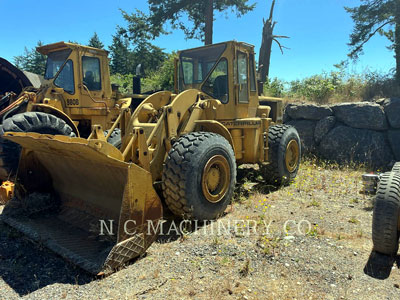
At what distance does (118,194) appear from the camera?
3.93m

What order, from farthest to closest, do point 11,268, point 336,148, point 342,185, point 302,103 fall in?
point 302,103, point 336,148, point 342,185, point 11,268

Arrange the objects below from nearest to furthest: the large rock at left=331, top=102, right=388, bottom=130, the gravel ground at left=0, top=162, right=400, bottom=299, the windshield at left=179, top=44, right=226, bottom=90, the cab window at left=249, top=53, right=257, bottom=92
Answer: the gravel ground at left=0, top=162, right=400, bottom=299
the windshield at left=179, top=44, right=226, bottom=90
the cab window at left=249, top=53, right=257, bottom=92
the large rock at left=331, top=102, right=388, bottom=130

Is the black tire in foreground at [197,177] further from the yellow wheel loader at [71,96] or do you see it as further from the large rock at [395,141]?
the large rock at [395,141]

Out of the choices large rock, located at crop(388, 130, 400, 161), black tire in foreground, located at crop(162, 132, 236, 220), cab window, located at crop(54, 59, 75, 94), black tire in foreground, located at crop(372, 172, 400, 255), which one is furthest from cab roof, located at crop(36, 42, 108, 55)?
large rock, located at crop(388, 130, 400, 161)

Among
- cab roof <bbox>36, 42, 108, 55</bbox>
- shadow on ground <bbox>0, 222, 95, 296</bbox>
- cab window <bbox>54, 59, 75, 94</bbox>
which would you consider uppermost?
cab roof <bbox>36, 42, 108, 55</bbox>

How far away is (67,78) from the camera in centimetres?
780

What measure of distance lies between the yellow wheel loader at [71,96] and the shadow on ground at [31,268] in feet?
9.14

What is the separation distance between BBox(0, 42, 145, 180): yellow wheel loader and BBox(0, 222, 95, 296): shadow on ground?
9.14 feet

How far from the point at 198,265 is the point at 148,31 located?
15.6 m

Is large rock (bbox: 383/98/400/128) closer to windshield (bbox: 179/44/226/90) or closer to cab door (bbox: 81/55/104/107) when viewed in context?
windshield (bbox: 179/44/226/90)

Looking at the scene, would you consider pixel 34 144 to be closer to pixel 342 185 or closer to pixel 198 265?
pixel 198 265

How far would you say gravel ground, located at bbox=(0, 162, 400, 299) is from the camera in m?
2.89

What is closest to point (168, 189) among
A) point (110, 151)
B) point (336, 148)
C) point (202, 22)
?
point (110, 151)

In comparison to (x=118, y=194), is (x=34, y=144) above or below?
above
